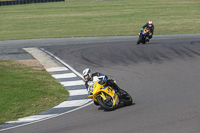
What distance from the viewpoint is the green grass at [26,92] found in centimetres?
1232

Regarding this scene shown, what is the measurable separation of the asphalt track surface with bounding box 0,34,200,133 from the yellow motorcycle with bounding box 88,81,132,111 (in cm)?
20

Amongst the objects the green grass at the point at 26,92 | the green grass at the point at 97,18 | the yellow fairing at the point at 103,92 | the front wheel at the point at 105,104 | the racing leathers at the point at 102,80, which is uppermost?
the racing leathers at the point at 102,80

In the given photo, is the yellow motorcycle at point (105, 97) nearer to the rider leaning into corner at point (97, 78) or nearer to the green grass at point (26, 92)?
the rider leaning into corner at point (97, 78)

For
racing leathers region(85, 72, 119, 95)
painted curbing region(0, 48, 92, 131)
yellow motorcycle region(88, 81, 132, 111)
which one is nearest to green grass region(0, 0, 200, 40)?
painted curbing region(0, 48, 92, 131)

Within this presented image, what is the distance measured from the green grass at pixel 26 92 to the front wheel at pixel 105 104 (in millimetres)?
2160

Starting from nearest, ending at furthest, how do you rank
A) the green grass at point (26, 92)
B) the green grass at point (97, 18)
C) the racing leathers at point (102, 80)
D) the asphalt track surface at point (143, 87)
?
the asphalt track surface at point (143, 87)
the racing leathers at point (102, 80)
the green grass at point (26, 92)
the green grass at point (97, 18)

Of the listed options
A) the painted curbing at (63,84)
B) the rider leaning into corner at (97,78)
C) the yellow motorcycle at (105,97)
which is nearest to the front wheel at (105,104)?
the yellow motorcycle at (105,97)

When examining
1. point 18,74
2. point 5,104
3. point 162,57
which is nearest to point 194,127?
point 5,104

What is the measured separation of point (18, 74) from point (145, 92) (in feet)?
23.2

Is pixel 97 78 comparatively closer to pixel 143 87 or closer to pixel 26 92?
pixel 143 87

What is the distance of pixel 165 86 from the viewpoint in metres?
14.3

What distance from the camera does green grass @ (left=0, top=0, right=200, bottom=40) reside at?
37.9m

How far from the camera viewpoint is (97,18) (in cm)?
4744

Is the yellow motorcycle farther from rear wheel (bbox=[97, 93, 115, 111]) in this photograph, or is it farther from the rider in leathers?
the rider in leathers
